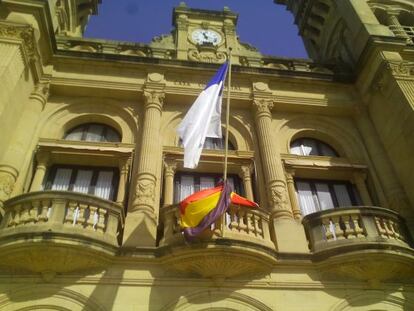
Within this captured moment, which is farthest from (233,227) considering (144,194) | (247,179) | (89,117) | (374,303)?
(89,117)

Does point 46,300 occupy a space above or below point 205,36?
below

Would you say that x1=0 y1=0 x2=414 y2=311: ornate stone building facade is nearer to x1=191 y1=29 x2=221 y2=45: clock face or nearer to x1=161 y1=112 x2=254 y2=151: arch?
x1=161 y1=112 x2=254 y2=151: arch

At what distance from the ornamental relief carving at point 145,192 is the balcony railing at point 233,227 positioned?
0.71m

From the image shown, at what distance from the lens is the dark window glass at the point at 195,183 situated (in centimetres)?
1321

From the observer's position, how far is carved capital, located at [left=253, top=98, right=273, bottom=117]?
1505cm

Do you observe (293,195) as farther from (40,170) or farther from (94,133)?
(40,170)

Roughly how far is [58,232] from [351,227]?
775cm

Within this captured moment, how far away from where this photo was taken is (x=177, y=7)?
19.7 m

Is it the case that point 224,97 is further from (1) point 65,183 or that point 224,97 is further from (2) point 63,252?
(2) point 63,252

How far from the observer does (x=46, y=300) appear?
30.6 ft

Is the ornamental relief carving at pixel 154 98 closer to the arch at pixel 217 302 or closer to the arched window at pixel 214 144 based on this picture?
the arched window at pixel 214 144

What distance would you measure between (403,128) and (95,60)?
454 inches

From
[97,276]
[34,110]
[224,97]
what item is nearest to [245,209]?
[97,276]

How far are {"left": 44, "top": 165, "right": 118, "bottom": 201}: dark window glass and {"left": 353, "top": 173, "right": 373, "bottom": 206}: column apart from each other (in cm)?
835
